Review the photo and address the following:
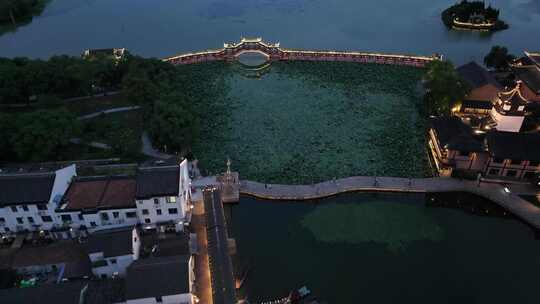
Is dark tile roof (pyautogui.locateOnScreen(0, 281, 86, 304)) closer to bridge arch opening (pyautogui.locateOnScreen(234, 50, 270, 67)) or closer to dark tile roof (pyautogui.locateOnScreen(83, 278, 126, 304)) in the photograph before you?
dark tile roof (pyautogui.locateOnScreen(83, 278, 126, 304))

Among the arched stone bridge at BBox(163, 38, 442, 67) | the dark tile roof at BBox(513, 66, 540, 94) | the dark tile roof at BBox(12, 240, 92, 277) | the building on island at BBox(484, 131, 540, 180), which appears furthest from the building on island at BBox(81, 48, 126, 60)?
the dark tile roof at BBox(513, 66, 540, 94)

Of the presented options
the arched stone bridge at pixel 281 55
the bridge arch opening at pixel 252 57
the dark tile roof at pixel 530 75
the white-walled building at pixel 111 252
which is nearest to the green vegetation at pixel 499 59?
the dark tile roof at pixel 530 75

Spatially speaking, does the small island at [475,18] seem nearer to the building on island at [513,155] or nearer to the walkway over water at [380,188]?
the building on island at [513,155]

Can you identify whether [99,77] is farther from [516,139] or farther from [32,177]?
[516,139]

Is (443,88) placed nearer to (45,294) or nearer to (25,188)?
(25,188)

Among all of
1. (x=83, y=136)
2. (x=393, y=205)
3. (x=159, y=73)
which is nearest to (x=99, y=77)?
(x=159, y=73)

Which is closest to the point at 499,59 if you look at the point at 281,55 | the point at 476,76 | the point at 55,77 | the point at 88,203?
the point at 476,76
